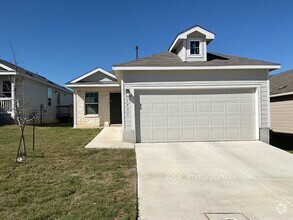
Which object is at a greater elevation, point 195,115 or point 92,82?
point 92,82

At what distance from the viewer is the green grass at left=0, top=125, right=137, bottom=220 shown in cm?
348

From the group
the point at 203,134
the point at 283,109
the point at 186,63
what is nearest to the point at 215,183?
the point at 203,134

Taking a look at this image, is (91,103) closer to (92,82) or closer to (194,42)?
(92,82)

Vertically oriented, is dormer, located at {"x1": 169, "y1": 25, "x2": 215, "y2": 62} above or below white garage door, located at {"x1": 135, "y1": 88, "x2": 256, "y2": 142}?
above

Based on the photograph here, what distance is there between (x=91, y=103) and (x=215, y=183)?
12525 mm

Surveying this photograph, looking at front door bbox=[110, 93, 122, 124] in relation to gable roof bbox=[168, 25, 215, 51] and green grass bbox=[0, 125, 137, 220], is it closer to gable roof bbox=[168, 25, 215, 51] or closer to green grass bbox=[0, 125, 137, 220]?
gable roof bbox=[168, 25, 215, 51]

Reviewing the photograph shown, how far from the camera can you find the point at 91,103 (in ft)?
52.5

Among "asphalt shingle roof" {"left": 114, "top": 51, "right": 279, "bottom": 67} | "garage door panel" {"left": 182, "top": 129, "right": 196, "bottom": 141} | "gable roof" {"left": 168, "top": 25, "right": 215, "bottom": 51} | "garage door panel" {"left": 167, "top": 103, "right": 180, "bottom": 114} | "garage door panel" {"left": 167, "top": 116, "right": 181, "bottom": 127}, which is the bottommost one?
"garage door panel" {"left": 182, "top": 129, "right": 196, "bottom": 141}

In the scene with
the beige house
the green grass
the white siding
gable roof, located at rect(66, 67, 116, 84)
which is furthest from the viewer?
the white siding

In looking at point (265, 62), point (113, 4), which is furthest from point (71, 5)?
point (265, 62)

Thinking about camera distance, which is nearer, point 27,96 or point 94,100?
point 94,100

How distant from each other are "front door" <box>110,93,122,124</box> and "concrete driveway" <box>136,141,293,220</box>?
8464 mm

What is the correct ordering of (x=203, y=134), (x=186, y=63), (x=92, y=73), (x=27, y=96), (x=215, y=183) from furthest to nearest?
1. (x=27, y=96)
2. (x=92, y=73)
3. (x=203, y=134)
4. (x=186, y=63)
5. (x=215, y=183)

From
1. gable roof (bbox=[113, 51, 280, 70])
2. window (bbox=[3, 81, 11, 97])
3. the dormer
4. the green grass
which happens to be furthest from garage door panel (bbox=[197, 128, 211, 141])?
window (bbox=[3, 81, 11, 97])
